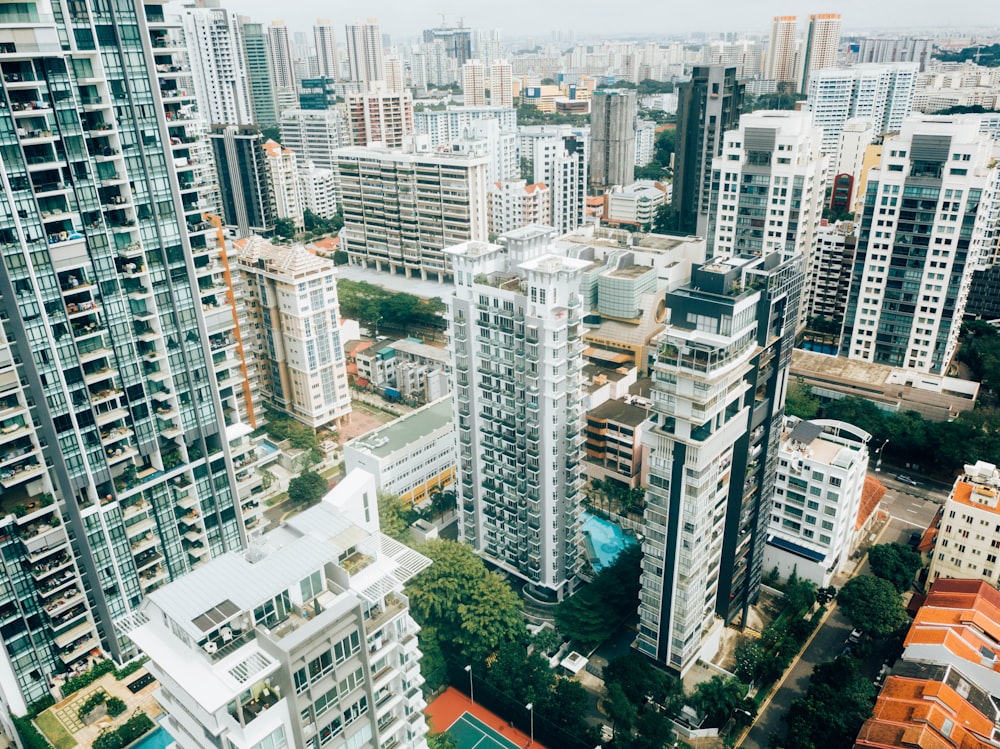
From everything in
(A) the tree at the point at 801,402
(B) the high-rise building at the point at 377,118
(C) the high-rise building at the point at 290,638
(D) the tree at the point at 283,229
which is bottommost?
(A) the tree at the point at 801,402

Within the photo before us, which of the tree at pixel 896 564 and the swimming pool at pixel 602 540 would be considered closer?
the tree at pixel 896 564

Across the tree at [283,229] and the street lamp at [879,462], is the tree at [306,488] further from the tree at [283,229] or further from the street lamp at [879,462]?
the tree at [283,229]

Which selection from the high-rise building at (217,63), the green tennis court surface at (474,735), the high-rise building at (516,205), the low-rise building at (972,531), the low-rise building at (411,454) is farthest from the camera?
the high-rise building at (217,63)

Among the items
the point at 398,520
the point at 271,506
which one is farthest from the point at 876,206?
the point at 271,506

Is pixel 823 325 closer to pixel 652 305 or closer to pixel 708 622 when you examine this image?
pixel 652 305

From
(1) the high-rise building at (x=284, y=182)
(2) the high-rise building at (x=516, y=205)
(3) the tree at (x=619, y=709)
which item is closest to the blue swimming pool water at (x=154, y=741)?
(3) the tree at (x=619, y=709)

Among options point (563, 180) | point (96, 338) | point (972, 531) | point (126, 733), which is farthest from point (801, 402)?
point (563, 180)

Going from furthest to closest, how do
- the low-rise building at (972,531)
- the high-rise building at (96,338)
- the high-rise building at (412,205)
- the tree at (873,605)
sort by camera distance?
the high-rise building at (412,205), the low-rise building at (972,531), the tree at (873,605), the high-rise building at (96,338)

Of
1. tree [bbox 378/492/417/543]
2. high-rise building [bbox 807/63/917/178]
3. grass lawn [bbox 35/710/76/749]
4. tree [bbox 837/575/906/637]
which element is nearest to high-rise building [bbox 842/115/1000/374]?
tree [bbox 837/575/906/637]
